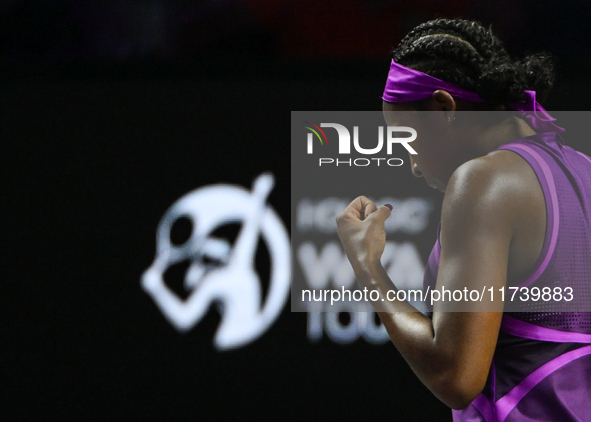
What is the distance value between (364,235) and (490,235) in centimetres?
25

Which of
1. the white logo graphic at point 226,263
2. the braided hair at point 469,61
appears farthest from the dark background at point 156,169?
the braided hair at point 469,61

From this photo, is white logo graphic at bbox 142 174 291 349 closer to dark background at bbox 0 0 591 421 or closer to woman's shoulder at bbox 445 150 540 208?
dark background at bbox 0 0 591 421

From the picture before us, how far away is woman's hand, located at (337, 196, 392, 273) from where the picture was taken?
0.90 meters

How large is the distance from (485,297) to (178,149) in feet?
7.29

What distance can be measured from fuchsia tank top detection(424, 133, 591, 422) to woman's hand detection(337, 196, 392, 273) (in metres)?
0.22

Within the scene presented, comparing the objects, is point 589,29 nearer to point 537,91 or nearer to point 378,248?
point 537,91

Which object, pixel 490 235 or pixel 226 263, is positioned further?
pixel 226 263

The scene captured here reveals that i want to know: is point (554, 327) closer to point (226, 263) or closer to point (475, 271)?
point (475, 271)

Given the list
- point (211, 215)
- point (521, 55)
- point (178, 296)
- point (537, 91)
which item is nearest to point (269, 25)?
point (211, 215)

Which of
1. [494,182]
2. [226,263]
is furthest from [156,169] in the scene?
[494,182]

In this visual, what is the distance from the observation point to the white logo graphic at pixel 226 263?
2.65 m

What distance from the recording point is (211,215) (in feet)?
8.95

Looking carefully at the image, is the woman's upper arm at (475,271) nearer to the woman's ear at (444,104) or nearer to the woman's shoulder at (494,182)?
the woman's shoulder at (494,182)

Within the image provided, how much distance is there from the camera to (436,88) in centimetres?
88
